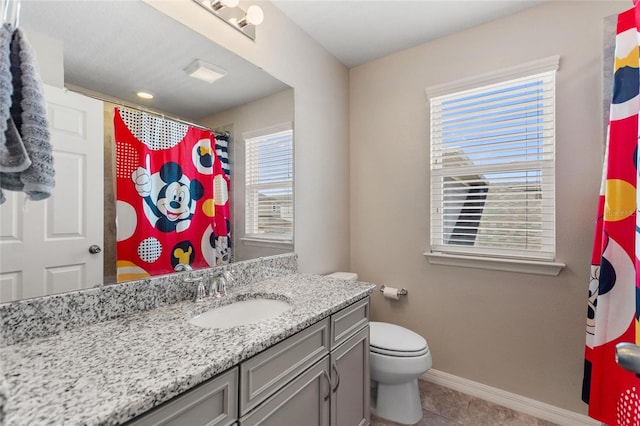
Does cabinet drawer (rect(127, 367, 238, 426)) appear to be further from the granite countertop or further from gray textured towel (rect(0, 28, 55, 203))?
gray textured towel (rect(0, 28, 55, 203))

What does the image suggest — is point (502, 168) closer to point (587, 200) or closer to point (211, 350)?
point (587, 200)

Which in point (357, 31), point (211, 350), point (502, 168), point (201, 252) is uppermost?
point (357, 31)

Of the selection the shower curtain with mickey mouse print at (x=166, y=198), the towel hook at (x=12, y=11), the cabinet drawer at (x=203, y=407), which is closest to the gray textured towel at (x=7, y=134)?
the towel hook at (x=12, y=11)

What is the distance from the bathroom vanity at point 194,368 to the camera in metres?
0.59

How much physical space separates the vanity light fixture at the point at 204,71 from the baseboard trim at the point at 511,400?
2.33 metres

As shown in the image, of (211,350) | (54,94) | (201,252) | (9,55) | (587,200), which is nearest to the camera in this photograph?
(9,55)

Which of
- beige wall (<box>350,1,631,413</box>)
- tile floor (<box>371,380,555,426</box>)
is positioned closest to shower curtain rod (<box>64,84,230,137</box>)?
beige wall (<box>350,1,631,413</box>)

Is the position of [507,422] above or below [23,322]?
below

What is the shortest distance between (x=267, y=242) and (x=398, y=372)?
1.04m

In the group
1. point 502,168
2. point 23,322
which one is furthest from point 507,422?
point 23,322

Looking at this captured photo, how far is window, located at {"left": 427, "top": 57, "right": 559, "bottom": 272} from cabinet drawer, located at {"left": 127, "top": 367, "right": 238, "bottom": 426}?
5.41 feet

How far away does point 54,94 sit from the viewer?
91cm

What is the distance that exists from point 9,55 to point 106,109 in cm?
44

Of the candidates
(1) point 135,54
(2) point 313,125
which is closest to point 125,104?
(1) point 135,54
